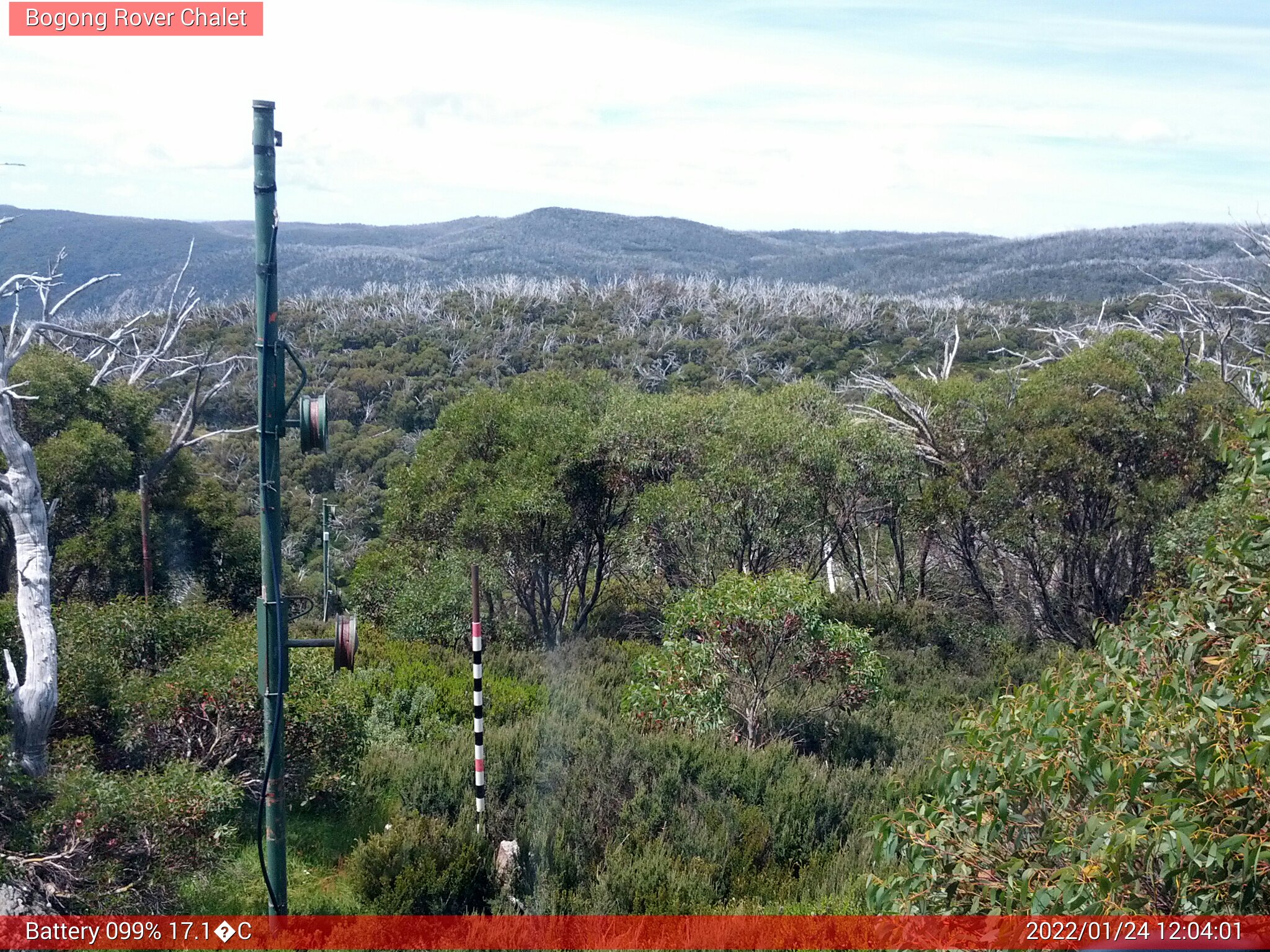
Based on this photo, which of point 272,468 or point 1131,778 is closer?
point 1131,778

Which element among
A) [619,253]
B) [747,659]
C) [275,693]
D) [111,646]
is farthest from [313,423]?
[619,253]

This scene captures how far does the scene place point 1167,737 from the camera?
10.3 feet

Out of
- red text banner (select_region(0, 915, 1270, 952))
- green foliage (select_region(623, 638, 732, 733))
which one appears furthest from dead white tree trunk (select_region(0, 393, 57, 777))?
green foliage (select_region(623, 638, 732, 733))

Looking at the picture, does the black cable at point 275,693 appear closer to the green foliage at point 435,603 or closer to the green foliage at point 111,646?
the green foliage at point 111,646

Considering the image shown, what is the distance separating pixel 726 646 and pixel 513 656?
4.24m

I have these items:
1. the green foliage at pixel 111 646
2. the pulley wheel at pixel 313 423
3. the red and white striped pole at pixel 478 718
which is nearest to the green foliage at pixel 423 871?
the red and white striped pole at pixel 478 718

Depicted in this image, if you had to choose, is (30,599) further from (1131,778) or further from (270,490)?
(1131,778)

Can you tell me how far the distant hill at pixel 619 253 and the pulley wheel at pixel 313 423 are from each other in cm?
2966

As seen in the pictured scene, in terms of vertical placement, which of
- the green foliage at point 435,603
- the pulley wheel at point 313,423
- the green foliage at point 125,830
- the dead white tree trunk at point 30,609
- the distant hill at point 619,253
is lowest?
the green foliage at point 435,603

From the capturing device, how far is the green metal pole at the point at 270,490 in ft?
14.4

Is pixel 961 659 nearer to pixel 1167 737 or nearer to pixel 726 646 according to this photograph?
pixel 726 646

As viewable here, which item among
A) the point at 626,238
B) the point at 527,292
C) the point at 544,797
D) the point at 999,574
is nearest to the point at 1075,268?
the point at 527,292

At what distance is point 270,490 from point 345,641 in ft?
2.32

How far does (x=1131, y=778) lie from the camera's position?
9.92 feet
